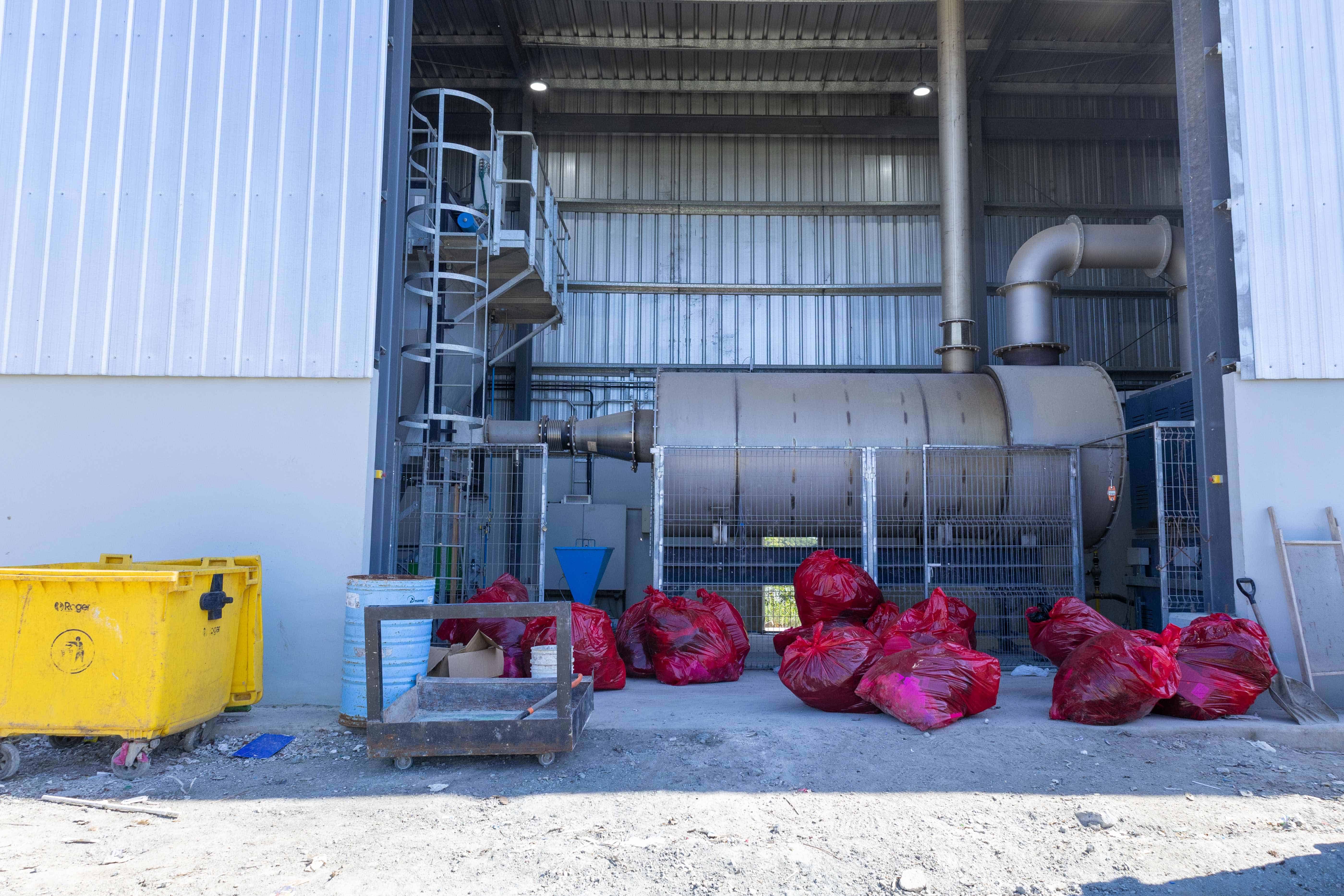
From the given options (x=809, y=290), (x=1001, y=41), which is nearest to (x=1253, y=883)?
(x=809, y=290)

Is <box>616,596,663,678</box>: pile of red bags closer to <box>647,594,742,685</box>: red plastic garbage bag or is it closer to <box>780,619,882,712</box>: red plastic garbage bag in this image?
<box>647,594,742,685</box>: red plastic garbage bag

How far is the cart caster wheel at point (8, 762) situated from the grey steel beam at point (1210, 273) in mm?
7204

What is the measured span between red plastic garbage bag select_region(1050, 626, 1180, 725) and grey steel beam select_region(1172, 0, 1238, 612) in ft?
4.56

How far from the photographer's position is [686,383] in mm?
8602

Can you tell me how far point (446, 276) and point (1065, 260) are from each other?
6.58m

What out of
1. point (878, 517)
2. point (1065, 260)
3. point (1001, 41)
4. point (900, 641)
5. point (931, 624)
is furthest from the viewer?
point (1001, 41)

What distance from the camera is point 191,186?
20.0 feet

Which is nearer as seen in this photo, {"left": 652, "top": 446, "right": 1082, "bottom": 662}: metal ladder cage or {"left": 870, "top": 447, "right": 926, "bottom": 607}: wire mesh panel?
{"left": 652, "top": 446, "right": 1082, "bottom": 662}: metal ladder cage

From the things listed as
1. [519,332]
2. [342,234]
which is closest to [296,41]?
[342,234]

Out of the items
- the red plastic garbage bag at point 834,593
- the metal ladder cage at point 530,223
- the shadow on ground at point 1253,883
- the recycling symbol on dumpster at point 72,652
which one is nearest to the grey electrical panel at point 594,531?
the metal ladder cage at point 530,223

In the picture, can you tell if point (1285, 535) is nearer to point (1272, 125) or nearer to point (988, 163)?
point (1272, 125)

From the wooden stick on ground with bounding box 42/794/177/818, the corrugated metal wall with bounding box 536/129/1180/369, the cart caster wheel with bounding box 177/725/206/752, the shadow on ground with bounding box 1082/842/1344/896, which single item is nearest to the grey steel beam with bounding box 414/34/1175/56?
the corrugated metal wall with bounding box 536/129/1180/369

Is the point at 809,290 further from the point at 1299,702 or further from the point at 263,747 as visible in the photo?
the point at 263,747

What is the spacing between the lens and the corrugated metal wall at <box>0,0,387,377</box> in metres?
5.99
